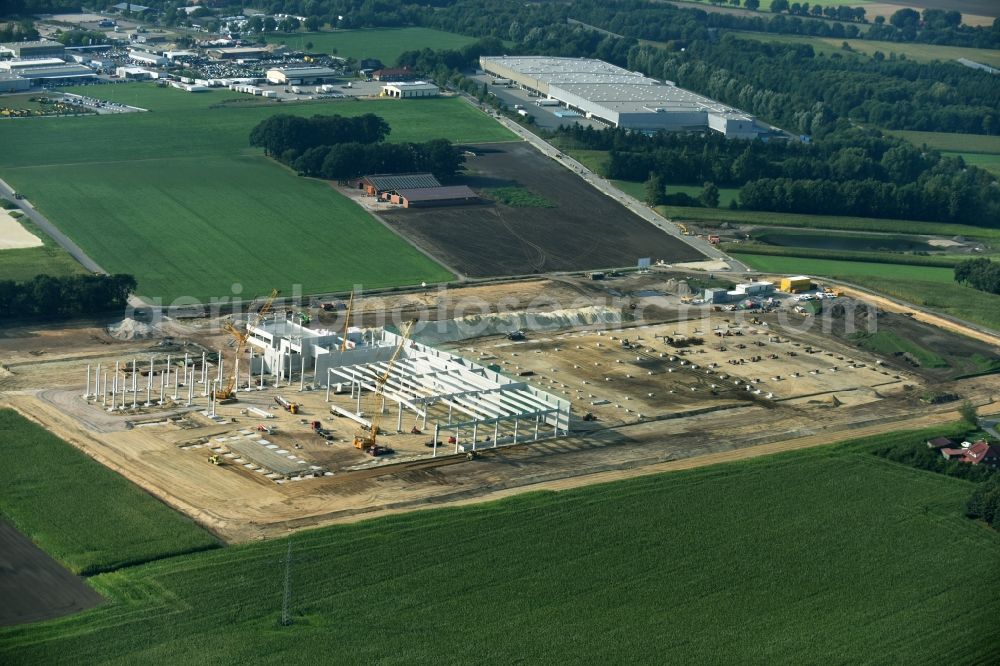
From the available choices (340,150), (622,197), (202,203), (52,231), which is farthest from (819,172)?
(52,231)

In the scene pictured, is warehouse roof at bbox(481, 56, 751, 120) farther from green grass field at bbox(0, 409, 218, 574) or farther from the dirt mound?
green grass field at bbox(0, 409, 218, 574)

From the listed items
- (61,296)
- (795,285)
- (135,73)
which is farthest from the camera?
(135,73)

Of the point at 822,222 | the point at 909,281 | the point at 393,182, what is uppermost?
the point at 393,182

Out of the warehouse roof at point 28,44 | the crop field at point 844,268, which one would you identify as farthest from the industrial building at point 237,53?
the crop field at point 844,268

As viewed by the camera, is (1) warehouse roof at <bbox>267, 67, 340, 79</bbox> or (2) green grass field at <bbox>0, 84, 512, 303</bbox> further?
(1) warehouse roof at <bbox>267, 67, 340, 79</bbox>

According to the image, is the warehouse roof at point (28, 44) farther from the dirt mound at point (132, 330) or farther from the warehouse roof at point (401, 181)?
the dirt mound at point (132, 330)

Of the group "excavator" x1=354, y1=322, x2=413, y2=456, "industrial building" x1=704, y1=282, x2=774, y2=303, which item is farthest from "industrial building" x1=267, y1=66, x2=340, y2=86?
"excavator" x1=354, y1=322, x2=413, y2=456

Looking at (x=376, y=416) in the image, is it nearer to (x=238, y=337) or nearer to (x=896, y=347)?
(x=238, y=337)
